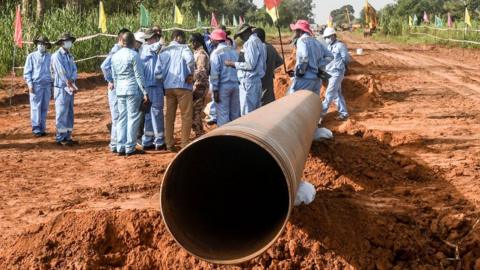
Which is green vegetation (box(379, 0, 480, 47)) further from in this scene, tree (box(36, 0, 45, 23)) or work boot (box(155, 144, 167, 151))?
work boot (box(155, 144, 167, 151))

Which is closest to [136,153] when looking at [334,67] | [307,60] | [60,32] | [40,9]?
[307,60]

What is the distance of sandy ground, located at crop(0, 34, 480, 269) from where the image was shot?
16.6 feet

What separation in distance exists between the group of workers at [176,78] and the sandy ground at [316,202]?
0.49 m

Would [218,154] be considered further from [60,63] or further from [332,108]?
[332,108]

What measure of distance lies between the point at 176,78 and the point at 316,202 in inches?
157

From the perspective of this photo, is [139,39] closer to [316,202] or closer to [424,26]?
[316,202]

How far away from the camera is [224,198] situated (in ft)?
14.9

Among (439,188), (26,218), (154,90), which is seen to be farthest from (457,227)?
(154,90)

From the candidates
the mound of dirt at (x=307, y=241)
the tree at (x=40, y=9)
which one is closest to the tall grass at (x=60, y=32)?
the tree at (x=40, y=9)

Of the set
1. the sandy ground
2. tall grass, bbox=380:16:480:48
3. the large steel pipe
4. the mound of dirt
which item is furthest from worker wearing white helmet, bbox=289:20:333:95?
tall grass, bbox=380:16:480:48

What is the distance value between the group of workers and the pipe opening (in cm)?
425

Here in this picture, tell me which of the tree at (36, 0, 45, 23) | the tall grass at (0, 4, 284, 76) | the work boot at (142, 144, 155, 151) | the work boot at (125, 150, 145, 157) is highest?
the tree at (36, 0, 45, 23)

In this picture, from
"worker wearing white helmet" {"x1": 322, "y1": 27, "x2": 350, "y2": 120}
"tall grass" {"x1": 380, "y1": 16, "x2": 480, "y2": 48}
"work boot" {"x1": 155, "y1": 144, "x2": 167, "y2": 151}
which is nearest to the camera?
"work boot" {"x1": 155, "y1": 144, "x2": 167, "y2": 151}

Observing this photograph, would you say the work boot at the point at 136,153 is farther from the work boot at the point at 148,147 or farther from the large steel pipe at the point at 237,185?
the large steel pipe at the point at 237,185
